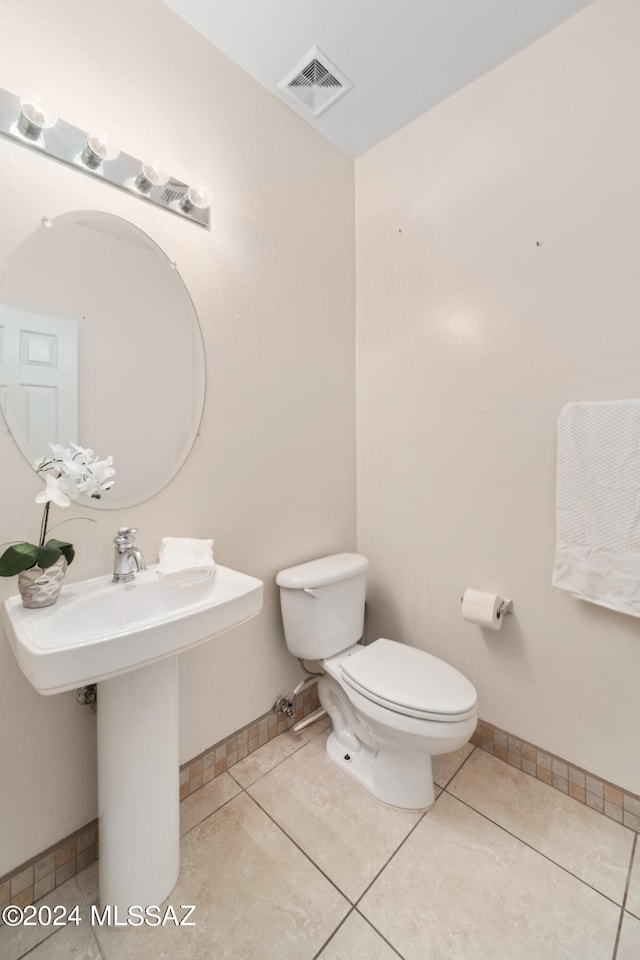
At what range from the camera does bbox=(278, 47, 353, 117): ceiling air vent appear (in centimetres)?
138

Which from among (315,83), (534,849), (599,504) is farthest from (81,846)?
(315,83)

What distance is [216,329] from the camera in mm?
1370

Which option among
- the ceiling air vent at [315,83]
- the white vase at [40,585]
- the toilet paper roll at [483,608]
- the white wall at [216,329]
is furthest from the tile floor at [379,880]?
the ceiling air vent at [315,83]

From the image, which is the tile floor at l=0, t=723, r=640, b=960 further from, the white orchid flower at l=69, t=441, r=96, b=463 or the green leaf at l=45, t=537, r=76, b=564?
the white orchid flower at l=69, t=441, r=96, b=463

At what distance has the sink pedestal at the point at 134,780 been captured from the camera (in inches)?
37.8

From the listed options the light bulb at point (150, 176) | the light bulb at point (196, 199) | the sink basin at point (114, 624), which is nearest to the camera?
→ the sink basin at point (114, 624)

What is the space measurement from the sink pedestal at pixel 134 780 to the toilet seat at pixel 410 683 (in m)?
0.62

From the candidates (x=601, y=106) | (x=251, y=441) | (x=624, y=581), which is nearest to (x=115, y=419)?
(x=251, y=441)

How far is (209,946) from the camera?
0.94m

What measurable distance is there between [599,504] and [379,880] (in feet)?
4.08

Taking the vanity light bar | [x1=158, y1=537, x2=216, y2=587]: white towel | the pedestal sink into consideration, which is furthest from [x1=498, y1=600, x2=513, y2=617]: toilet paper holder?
the vanity light bar

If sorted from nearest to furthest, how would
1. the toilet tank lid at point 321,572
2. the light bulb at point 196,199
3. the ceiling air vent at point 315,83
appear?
the light bulb at point 196,199
the ceiling air vent at point 315,83
the toilet tank lid at point 321,572

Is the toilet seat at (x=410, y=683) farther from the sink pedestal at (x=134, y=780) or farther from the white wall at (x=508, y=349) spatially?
the sink pedestal at (x=134, y=780)

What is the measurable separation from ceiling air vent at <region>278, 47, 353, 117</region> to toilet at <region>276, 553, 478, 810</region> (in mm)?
1803
